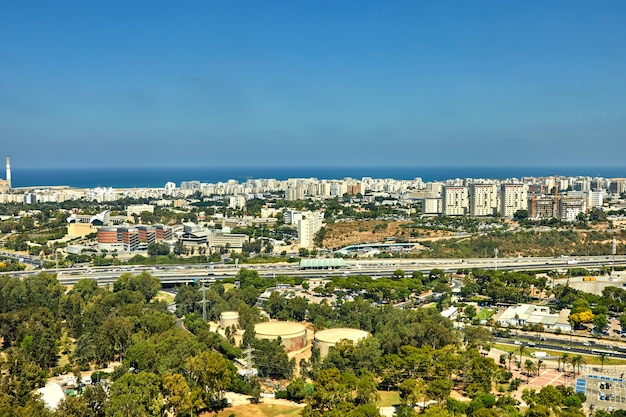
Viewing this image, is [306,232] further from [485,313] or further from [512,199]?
[512,199]

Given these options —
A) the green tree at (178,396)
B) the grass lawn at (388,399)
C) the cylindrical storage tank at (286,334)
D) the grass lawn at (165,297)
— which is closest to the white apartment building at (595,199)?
the grass lawn at (165,297)

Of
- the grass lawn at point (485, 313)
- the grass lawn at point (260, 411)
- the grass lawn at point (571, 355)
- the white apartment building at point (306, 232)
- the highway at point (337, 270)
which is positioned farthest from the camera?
the white apartment building at point (306, 232)

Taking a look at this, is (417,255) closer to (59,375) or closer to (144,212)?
(59,375)

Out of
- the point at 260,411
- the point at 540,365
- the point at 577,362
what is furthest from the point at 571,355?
the point at 260,411

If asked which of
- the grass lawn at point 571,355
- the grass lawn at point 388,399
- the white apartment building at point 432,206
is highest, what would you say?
the white apartment building at point 432,206

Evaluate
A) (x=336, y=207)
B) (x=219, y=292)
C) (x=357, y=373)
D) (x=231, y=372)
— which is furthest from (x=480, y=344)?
(x=336, y=207)

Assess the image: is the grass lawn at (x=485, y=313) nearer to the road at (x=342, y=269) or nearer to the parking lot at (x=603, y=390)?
the parking lot at (x=603, y=390)

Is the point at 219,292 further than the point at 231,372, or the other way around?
the point at 219,292
